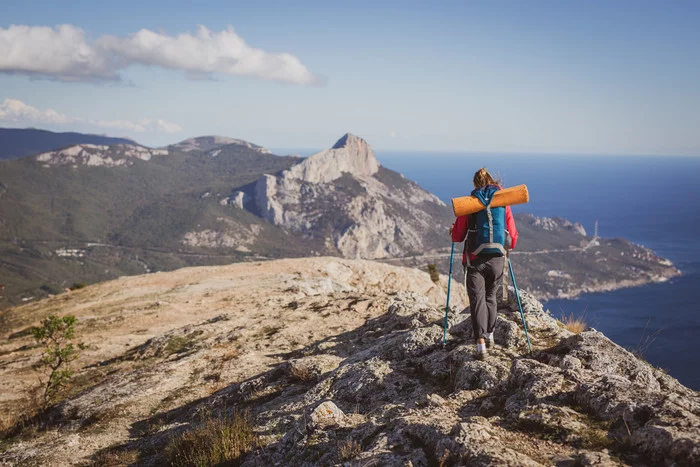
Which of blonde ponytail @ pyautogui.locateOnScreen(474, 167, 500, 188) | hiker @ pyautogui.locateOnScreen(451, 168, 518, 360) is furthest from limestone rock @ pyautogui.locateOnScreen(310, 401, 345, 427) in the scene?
blonde ponytail @ pyautogui.locateOnScreen(474, 167, 500, 188)

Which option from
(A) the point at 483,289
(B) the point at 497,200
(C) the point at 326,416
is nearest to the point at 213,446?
(C) the point at 326,416

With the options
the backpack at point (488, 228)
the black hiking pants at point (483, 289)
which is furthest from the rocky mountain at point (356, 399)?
the backpack at point (488, 228)

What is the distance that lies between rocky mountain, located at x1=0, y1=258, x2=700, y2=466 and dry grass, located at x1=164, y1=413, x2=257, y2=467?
3 centimetres

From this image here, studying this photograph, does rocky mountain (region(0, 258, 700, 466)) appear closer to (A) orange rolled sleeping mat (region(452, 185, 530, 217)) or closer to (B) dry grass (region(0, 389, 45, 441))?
(B) dry grass (region(0, 389, 45, 441))

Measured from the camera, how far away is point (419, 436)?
5.75 meters

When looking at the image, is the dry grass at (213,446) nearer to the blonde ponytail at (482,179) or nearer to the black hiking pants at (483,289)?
the black hiking pants at (483,289)

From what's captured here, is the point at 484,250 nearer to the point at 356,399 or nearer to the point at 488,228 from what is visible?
the point at 488,228

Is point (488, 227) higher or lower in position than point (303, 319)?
higher

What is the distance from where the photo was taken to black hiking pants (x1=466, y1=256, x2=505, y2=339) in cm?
874

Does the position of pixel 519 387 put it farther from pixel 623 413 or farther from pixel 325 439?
pixel 325 439

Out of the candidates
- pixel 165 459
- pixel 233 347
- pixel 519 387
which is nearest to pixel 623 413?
→ pixel 519 387

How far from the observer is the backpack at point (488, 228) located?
28.6 feet

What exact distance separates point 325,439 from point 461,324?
529cm

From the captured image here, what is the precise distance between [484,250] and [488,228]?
0.48 m
